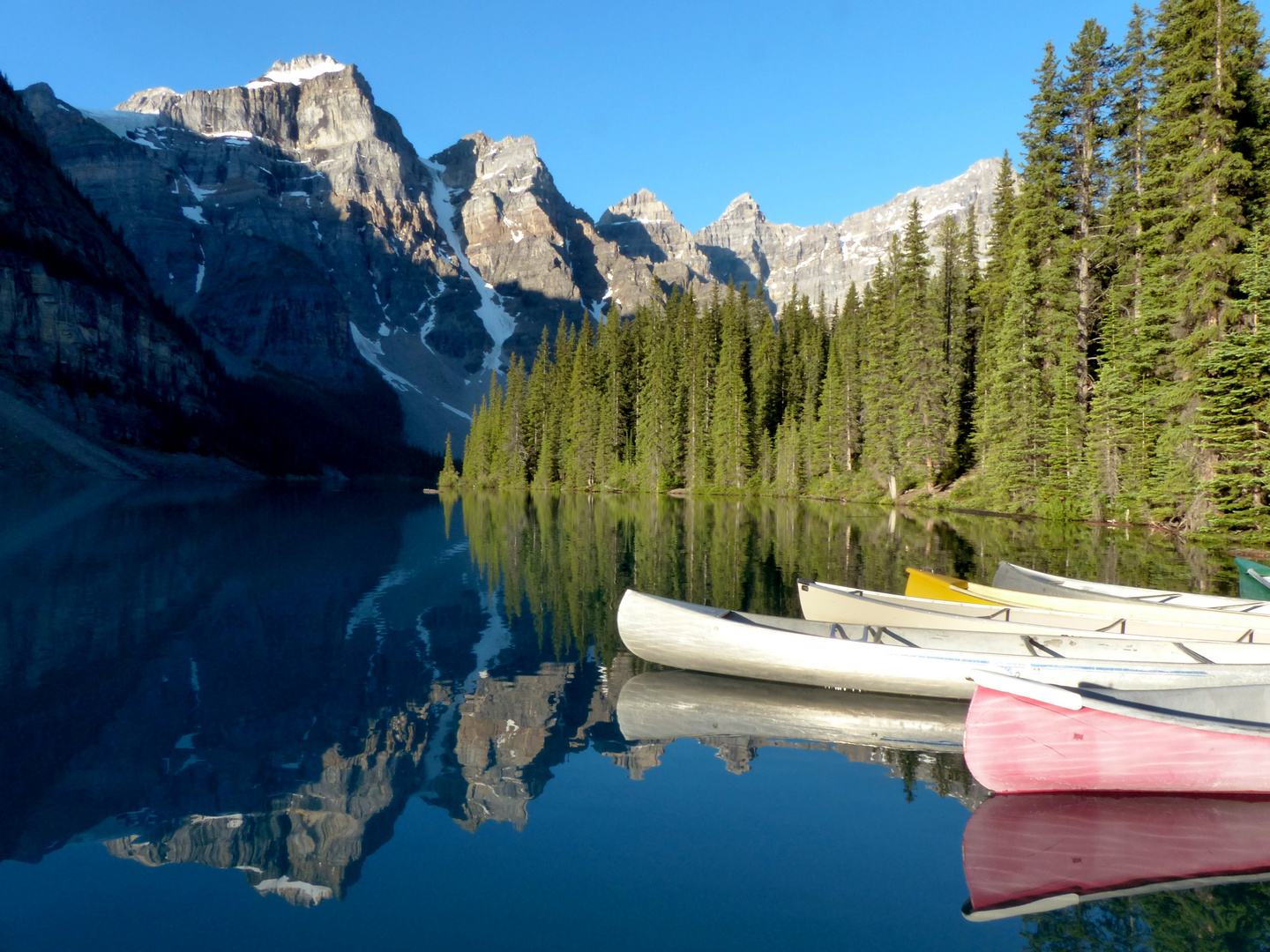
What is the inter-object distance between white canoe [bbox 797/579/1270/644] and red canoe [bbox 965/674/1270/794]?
2.38m

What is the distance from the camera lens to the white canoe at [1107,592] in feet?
39.0

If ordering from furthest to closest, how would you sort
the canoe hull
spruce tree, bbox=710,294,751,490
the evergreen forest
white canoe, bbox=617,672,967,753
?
spruce tree, bbox=710,294,751,490 → the evergreen forest → the canoe hull → white canoe, bbox=617,672,967,753

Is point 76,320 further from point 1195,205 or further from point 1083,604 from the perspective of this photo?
point 1083,604

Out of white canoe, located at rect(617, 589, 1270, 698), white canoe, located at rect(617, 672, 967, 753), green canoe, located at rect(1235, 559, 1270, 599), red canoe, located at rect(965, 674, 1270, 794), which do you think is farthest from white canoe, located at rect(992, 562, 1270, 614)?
red canoe, located at rect(965, 674, 1270, 794)

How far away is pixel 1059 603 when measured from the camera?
12445mm

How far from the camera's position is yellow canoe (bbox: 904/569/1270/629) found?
11.1 meters

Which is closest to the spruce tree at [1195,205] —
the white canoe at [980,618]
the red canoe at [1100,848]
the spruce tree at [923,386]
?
the white canoe at [980,618]

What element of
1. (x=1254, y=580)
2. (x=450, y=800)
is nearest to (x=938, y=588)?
(x=1254, y=580)

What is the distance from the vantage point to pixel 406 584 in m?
19.5

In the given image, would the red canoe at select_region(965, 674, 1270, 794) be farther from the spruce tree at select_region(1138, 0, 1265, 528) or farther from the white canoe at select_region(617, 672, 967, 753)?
the spruce tree at select_region(1138, 0, 1265, 528)

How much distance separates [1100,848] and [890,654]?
324 cm

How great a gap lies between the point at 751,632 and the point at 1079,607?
19.8ft

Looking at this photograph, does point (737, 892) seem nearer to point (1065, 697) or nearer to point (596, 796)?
point (596, 796)

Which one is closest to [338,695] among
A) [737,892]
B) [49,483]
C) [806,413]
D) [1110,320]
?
[737,892]
